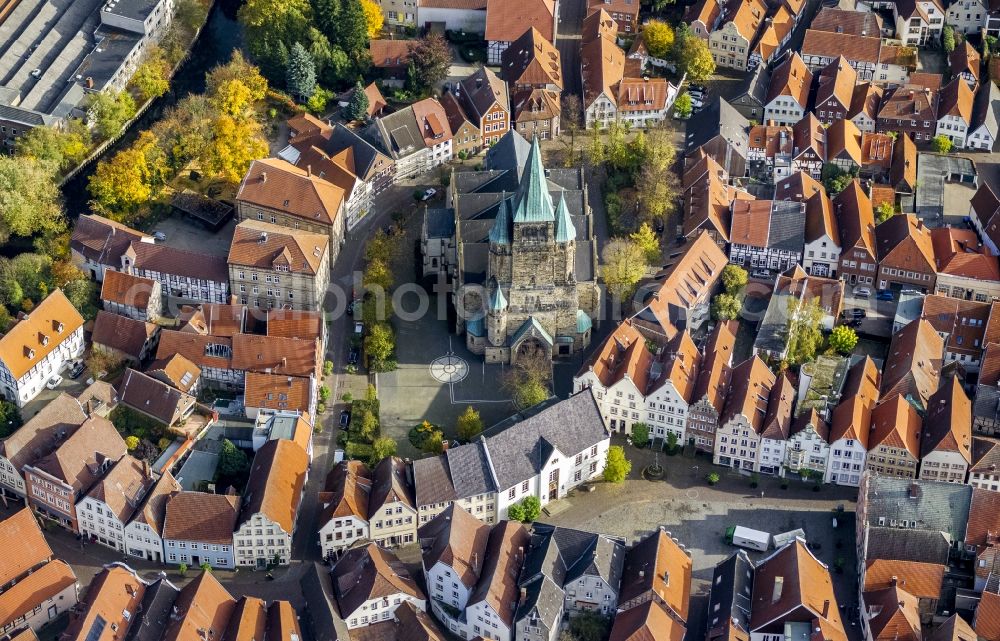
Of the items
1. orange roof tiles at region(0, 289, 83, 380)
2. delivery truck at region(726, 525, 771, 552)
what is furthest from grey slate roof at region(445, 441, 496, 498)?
orange roof tiles at region(0, 289, 83, 380)

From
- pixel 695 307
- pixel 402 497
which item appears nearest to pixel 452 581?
pixel 402 497

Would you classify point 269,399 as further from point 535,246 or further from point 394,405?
point 535,246

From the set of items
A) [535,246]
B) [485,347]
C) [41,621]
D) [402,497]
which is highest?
[535,246]

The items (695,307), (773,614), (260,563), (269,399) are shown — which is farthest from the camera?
(695,307)

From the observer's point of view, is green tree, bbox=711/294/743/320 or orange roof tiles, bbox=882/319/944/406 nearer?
orange roof tiles, bbox=882/319/944/406

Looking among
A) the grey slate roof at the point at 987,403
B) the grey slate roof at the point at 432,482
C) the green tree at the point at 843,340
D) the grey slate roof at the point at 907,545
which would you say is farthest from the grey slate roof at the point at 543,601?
the grey slate roof at the point at 987,403

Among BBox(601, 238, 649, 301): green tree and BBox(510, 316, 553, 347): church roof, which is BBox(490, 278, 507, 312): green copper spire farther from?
BBox(601, 238, 649, 301): green tree

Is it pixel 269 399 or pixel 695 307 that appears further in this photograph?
pixel 695 307
